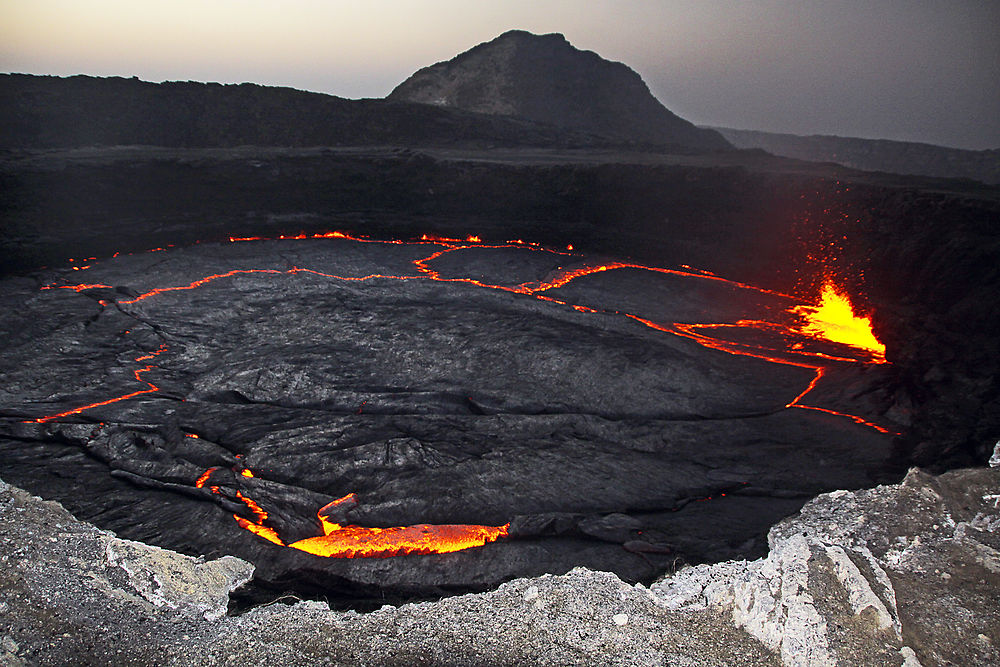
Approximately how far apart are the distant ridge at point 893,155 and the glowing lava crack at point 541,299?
1267 cm

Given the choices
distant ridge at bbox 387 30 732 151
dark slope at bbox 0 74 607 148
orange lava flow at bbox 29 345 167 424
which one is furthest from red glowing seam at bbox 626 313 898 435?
distant ridge at bbox 387 30 732 151

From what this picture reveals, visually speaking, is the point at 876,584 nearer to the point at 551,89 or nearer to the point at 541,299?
the point at 541,299

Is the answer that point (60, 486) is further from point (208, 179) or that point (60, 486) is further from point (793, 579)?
point (208, 179)

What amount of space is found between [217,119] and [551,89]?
12.2 meters

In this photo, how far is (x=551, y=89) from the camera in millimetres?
23141

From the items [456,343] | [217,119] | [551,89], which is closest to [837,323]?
[456,343]

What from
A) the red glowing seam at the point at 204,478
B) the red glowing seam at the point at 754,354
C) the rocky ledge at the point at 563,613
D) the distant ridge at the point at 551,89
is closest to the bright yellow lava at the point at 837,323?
the red glowing seam at the point at 754,354

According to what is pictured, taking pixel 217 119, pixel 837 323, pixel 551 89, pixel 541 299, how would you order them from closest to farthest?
pixel 837 323 < pixel 541 299 < pixel 217 119 < pixel 551 89

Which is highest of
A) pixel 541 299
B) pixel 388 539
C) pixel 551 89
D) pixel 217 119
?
pixel 551 89

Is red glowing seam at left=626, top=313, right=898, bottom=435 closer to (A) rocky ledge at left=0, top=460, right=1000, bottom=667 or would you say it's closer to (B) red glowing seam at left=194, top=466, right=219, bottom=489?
(A) rocky ledge at left=0, top=460, right=1000, bottom=667

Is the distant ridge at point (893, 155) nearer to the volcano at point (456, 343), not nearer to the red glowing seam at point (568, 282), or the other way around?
the volcano at point (456, 343)

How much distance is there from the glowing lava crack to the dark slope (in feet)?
14.1

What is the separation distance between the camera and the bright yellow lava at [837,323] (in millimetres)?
7773

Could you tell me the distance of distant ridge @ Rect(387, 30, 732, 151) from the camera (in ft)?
73.8
